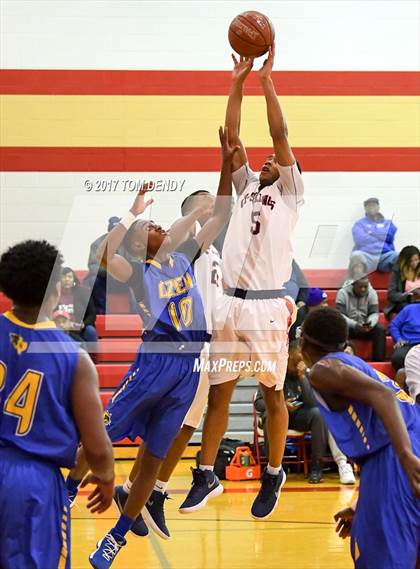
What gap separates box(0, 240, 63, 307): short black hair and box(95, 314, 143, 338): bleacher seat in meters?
5.61

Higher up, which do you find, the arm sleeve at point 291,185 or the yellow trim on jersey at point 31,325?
the arm sleeve at point 291,185

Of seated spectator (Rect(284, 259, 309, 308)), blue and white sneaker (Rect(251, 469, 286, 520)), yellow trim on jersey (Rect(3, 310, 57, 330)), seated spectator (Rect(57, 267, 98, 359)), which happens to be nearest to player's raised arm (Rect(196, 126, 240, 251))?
blue and white sneaker (Rect(251, 469, 286, 520))

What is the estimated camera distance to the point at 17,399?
11.0 ft

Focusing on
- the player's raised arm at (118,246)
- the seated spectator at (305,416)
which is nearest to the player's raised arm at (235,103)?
the player's raised arm at (118,246)

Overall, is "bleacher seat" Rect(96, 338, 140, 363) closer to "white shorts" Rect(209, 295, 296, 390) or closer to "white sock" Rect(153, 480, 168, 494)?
"white sock" Rect(153, 480, 168, 494)

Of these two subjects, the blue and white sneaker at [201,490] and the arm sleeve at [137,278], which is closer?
the arm sleeve at [137,278]

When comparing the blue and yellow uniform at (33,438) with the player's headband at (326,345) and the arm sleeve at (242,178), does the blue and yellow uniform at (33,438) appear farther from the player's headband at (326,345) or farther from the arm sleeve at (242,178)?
the arm sleeve at (242,178)

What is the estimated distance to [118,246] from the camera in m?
5.22

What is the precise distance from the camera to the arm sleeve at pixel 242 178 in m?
5.75

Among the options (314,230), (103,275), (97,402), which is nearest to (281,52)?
(314,230)

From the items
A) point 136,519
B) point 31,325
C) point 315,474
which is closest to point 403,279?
point 315,474

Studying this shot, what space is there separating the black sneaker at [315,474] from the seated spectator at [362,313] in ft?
5.86

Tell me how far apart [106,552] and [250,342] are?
55.4 inches

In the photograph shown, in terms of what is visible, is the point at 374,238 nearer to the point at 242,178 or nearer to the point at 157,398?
the point at 242,178
